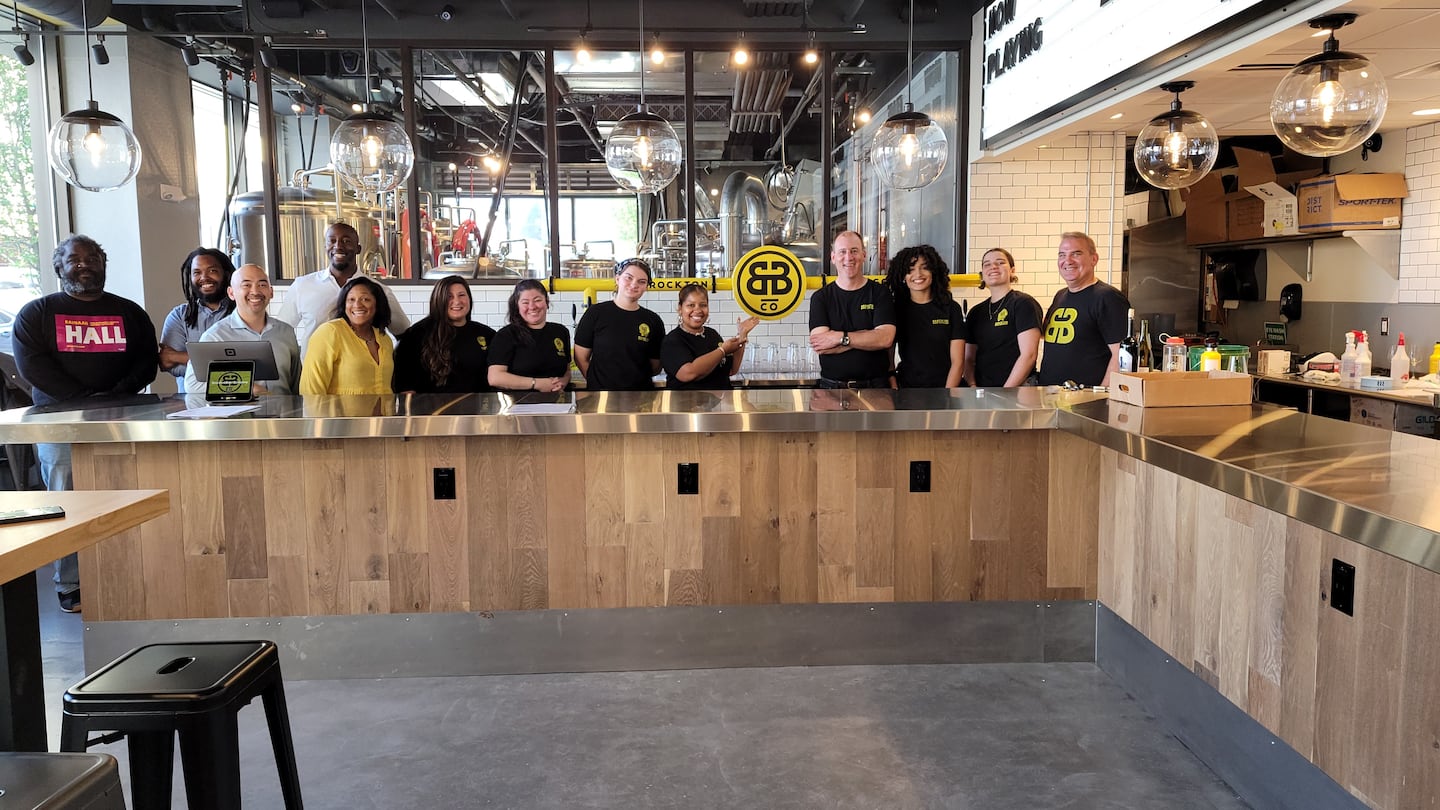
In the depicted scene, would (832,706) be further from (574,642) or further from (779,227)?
(779,227)

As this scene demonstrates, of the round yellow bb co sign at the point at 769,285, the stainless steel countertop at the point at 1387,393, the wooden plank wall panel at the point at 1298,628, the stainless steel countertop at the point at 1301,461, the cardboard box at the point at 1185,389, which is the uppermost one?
the round yellow bb co sign at the point at 769,285

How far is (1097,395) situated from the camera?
12.8ft

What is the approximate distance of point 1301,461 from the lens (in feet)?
8.00

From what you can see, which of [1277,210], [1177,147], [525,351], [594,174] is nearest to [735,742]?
[525,351]

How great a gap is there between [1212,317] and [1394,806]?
7325 millimetres

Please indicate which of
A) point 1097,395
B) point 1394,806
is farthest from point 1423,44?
point 1394,806

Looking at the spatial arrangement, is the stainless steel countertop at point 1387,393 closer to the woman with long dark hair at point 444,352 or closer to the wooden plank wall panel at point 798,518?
the wooden plank wall panel at point 798,518

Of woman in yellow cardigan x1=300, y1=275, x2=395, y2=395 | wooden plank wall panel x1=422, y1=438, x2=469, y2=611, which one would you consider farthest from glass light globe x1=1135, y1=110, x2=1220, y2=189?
woman in yellow cardigan x1=300, y1=275, x2=395, y2=395

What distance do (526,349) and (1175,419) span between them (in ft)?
9.49

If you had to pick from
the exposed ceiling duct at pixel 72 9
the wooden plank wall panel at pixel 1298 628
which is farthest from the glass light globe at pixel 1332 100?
the exposed ceiling duct at pixel 72 9

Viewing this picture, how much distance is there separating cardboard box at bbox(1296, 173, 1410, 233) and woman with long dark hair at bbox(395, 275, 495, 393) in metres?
5.68

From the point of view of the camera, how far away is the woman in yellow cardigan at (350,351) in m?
4.30

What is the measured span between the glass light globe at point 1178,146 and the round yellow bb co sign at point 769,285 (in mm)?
1717

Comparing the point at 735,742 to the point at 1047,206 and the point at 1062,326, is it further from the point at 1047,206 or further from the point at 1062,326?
the point at 1047,206
